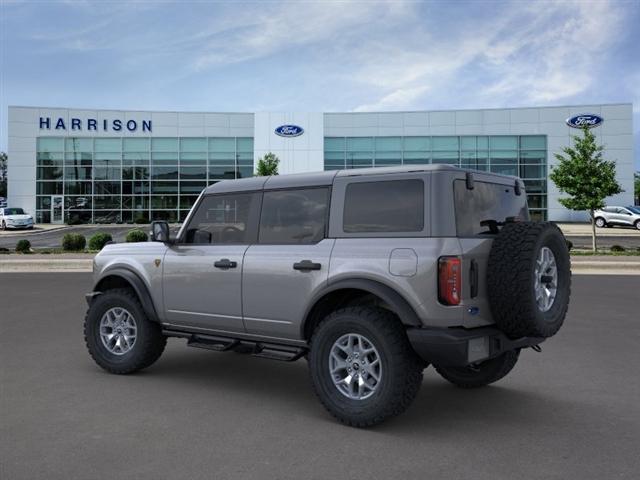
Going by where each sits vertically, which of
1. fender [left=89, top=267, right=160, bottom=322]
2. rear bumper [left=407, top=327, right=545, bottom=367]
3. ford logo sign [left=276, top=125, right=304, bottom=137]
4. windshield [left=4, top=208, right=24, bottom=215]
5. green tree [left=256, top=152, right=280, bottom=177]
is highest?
ford logo sign [left=276, top=125, right=304, bottom=137]

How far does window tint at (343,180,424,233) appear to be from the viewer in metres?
4.56

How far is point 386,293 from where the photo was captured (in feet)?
14.6

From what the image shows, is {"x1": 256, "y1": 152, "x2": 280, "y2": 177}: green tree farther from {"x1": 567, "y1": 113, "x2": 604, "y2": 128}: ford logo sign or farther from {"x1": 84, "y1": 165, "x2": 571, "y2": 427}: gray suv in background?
{"x1": 84, "y1": 165, "x2": 571, "y2": 427}: gray suv in background

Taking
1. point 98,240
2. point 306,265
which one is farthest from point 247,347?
point 98,240

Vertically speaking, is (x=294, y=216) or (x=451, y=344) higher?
(x=294, y=216)

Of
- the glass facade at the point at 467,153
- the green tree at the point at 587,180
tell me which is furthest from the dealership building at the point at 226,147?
the green tree at the point at 587,180

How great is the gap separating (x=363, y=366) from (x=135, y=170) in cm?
4594

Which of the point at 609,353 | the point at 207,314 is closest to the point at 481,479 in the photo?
the point at 207,314

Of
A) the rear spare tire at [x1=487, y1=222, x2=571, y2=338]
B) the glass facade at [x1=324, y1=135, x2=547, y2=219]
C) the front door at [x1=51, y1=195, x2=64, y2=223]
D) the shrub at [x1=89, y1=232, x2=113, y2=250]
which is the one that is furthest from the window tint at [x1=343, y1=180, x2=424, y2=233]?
the front door at [x1=51, y1=195, x2=64, y2=223]

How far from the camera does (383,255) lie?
4520 millimetres

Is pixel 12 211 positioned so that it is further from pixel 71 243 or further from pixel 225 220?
pixel 225 220

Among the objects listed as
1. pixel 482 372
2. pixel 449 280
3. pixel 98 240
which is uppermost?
pixel 98 240

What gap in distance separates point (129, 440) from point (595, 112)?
49.4 metres

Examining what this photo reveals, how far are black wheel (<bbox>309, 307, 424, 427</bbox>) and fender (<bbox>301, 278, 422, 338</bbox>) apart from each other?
0.54ft
